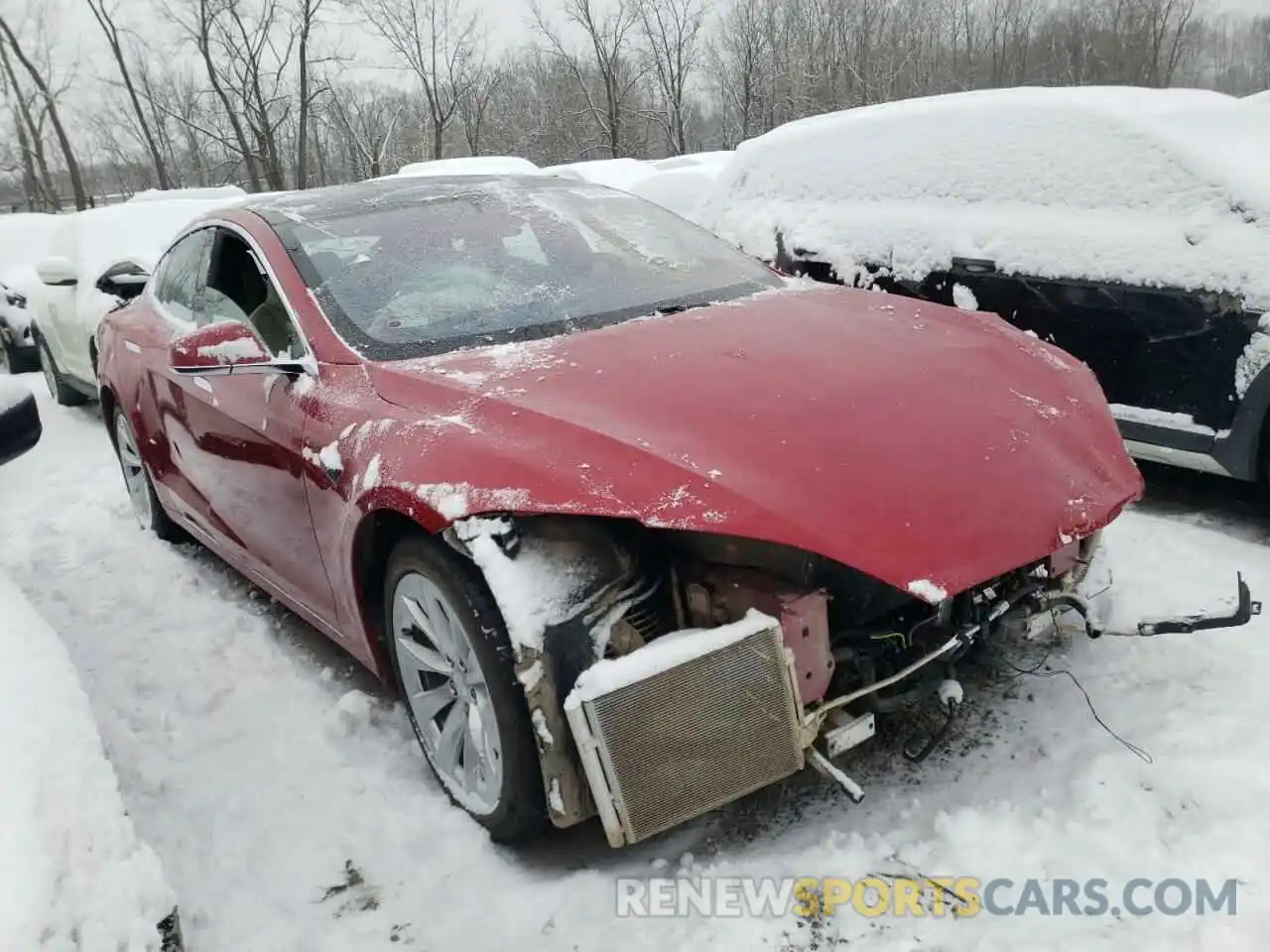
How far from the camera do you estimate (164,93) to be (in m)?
34.0

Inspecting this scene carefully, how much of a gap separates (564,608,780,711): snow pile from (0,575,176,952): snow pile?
826mm

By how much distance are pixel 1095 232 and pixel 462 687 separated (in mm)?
3284

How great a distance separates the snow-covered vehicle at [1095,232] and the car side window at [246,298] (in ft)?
9.60

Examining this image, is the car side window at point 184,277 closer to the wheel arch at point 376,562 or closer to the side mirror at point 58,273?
the wheel arch at point 376,562

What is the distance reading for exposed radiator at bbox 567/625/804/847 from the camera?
2020mm

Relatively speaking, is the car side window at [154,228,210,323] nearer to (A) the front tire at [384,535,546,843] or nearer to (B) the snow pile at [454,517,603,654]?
(A) the front tire at [384,535,546,843]

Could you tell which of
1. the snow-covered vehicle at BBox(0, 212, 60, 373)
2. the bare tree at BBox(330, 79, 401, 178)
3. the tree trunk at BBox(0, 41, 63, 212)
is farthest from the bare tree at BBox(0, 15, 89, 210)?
the snow-covered vehicle at BBox(0, 212, 60, 373)

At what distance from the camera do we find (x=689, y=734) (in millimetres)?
2062

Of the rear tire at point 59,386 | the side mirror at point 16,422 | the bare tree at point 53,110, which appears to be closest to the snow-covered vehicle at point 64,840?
the side mirror at point 16,422

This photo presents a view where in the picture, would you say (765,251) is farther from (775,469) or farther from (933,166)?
(775,469)

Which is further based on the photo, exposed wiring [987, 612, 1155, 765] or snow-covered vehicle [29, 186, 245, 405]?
snow-covered vehicle [29, 186, 245, 405]

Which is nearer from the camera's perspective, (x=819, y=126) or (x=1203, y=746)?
(x=1203, y=746)

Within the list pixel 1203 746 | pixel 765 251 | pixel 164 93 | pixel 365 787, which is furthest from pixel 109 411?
pixel 164 93

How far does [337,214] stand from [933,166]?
9.74ft
